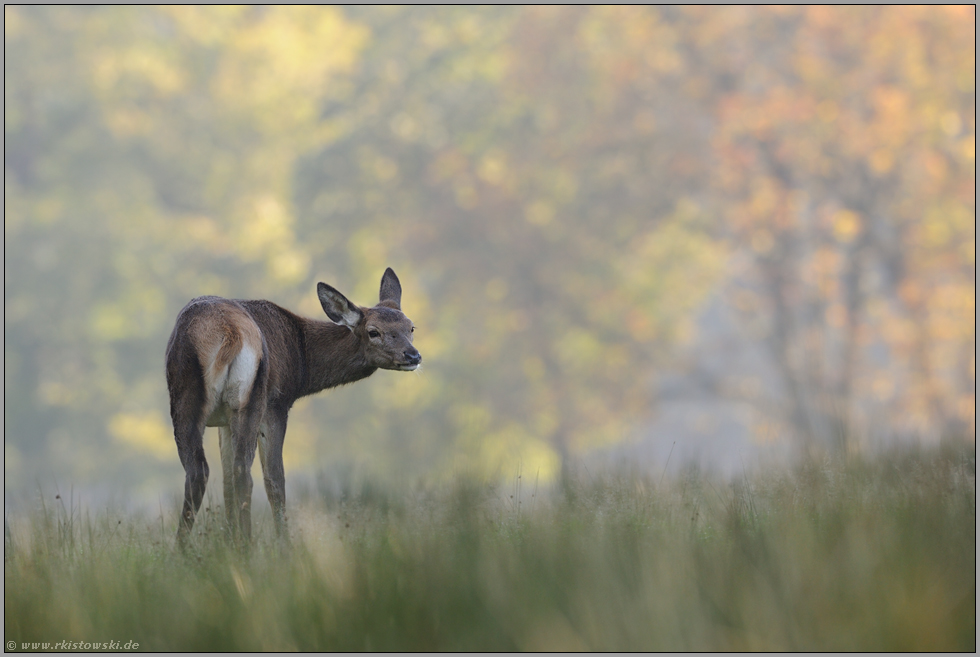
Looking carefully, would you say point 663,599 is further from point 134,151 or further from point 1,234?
point 134,151

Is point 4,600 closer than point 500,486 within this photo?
Yes

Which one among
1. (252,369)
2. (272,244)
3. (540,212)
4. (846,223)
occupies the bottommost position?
(252,369)

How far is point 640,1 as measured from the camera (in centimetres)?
1914

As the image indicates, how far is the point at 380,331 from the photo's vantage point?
6.73m

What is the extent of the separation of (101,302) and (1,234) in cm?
1835

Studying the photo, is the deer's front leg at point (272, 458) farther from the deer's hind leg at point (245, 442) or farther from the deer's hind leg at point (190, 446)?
the deer's hind leg at point (190, 446)

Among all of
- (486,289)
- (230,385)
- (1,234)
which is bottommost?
(230,385)

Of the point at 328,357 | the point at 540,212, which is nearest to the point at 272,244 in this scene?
the point at 540,212

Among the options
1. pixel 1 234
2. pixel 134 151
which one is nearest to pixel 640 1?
pixel 134 151

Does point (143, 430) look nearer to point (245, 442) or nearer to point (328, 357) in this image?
point (328, 357)

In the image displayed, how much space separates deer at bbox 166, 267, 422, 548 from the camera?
5629 mm

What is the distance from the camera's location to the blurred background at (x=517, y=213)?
2052 centimetres

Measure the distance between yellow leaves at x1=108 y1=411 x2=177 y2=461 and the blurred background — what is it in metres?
0.15

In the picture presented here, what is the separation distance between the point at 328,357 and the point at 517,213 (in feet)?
50.5
